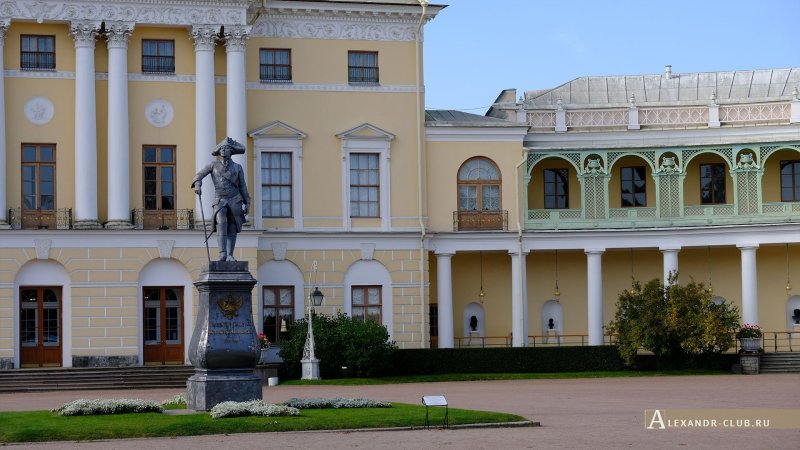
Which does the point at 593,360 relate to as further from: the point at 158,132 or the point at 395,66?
the point at 158,132

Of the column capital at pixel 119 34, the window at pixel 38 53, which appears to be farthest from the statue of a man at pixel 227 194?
the window at pixel 38 53

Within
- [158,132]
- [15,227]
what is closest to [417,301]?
[158,132]

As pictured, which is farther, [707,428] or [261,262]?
[261,262]

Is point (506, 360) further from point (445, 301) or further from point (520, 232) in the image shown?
point (520, 232)

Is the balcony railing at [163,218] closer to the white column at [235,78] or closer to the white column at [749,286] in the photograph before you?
the white column at [235,78]

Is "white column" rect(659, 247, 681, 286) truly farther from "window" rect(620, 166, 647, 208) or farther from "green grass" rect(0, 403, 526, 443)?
"green grass" rect(0, 403, 526, 443)

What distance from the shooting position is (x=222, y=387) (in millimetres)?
28766

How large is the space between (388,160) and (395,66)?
3652mm

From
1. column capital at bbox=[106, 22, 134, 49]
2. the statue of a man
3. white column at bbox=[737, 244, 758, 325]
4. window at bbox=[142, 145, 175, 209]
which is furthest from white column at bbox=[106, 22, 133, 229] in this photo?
white column at bbox=[737, 244, 758, 325]

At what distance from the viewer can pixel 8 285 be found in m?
47.9

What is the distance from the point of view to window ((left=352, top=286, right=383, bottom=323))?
5334 cm

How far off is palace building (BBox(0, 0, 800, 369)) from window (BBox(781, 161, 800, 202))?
91 mm

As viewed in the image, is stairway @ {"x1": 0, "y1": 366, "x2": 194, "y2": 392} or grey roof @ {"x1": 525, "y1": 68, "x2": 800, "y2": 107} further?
grey roof @ {"x1": 525, "y1": 68, "x2": 800, "y2": 107}

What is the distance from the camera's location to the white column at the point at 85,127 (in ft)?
160
